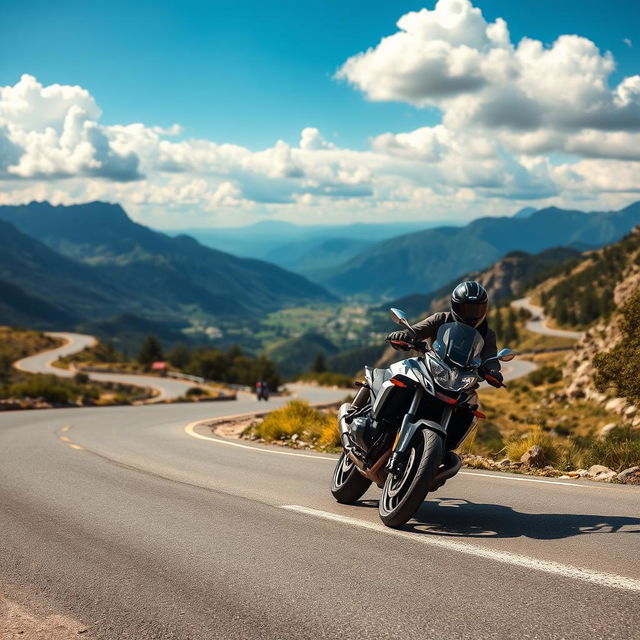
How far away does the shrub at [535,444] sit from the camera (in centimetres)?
1003

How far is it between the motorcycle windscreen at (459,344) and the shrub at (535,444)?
4862mm

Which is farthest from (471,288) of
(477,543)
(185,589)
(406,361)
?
(185,589)

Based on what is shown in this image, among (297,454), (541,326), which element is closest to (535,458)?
(297,454)

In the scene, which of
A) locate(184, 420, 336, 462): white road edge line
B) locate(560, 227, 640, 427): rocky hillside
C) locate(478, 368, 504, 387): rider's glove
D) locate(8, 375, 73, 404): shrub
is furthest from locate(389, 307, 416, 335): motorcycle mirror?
locate(8, 375, 73, 404): shrub

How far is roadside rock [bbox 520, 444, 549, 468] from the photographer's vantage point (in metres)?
9.82

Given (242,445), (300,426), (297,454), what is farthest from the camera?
(300,426)

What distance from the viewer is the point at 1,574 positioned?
15.8 ft

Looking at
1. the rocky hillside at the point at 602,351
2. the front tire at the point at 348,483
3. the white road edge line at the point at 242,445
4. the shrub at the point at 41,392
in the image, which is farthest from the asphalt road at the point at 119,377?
the front tire at the point at 348,483

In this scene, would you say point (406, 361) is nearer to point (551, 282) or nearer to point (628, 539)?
point (628, 539)

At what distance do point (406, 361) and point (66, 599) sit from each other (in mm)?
3349

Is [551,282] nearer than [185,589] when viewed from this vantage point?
No

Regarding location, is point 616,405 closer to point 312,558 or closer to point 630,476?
point 630,476

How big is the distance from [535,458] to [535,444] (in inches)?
19.1

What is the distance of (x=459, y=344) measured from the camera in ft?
19.3
